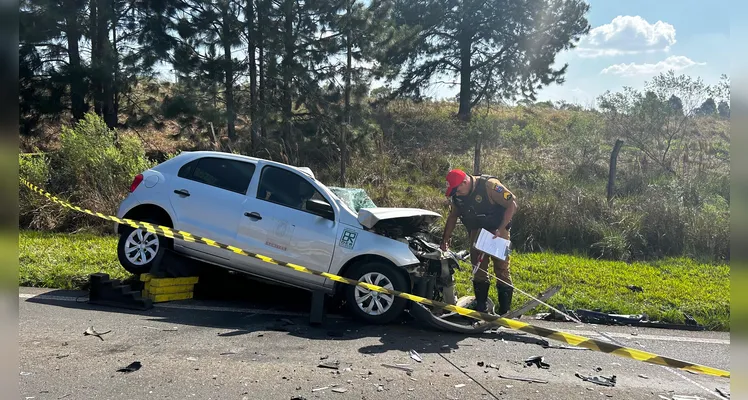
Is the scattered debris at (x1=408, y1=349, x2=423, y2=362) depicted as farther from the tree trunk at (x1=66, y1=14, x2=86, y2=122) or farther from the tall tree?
the tall tree

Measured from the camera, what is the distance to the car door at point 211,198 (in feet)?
21.5

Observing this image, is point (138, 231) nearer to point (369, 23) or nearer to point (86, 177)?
point (86, 177)

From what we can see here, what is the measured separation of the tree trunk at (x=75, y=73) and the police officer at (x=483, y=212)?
13612 millimetres

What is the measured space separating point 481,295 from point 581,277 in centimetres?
295

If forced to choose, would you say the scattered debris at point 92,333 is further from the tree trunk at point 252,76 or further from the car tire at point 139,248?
the tree trunk at point 252,76

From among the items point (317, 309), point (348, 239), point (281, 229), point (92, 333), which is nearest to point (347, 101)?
point (281, 229)

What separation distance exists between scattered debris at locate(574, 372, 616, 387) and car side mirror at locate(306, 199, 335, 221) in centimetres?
318

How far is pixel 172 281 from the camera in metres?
6.66

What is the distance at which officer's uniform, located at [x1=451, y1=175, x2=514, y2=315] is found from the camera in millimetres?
6656

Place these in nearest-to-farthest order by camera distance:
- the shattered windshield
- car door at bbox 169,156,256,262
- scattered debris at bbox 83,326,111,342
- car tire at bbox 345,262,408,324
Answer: scattered debris at bbox 83,326,111,342, car tire at bbox 345,262,408,324, car door at bbox 169,156,256,262, the shattered windshield

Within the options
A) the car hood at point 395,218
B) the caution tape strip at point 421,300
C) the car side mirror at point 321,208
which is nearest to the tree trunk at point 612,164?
the car hood at point 395,218

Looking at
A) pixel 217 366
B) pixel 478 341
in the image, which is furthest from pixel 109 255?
pixel 478 341

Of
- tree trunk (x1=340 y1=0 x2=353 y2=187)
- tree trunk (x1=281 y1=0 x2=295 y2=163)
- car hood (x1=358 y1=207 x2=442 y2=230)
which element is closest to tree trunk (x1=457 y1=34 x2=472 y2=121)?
tree trunk (x1=340 y1=0 x2=353 y2=187)

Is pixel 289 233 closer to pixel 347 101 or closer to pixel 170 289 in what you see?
pixel 170 289
